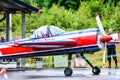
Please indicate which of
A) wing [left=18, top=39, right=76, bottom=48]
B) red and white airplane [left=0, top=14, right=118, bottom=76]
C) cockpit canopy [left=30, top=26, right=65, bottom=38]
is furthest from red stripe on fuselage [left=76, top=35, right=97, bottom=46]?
cockpit canopy [left=30, top=26, right=65, bottom=38]

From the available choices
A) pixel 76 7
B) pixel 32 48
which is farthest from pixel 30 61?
pixel 76 7

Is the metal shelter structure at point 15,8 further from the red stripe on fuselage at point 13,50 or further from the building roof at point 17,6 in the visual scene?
the red stripe on fuselage at point 13,50

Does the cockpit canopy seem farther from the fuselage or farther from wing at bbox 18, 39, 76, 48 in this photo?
wing at bbox 18, 39, 76, 48

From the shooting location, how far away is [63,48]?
76.5 ft

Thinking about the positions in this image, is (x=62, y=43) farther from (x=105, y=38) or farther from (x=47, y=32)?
(x=105, y=38)

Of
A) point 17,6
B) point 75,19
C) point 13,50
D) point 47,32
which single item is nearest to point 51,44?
point 47,32

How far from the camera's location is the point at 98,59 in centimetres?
3328

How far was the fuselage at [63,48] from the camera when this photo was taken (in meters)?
22.9

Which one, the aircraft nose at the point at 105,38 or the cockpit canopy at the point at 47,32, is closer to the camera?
the aircraft nose at the point at 105,38

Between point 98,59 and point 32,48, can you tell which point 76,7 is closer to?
point 98,59

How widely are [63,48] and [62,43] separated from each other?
1.00 feet

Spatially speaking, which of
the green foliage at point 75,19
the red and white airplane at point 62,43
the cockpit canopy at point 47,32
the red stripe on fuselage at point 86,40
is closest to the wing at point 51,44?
the red and white airplane at point 62,43

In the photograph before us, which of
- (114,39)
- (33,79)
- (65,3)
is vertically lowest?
(33,79)

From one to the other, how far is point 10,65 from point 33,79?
8.51 metres
